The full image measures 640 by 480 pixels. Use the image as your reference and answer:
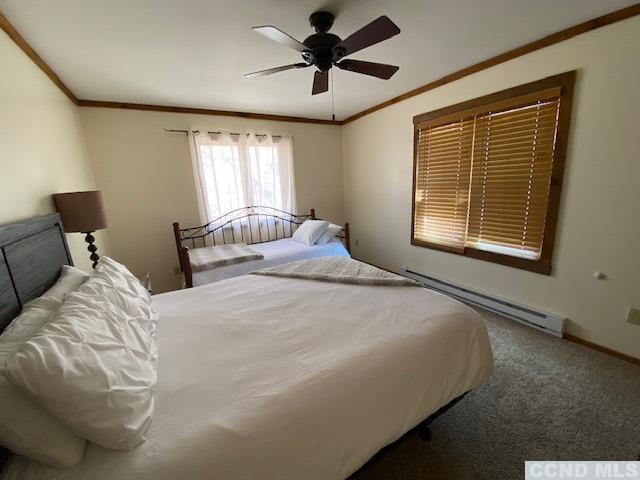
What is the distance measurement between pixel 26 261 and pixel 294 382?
1.44 m

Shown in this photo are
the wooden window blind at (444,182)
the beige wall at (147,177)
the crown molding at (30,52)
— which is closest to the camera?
the crown molding at (30,52)

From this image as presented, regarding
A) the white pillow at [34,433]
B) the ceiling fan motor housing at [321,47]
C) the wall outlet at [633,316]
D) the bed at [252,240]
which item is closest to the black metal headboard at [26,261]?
the white pillow at [34,433]

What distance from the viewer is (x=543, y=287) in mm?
2285

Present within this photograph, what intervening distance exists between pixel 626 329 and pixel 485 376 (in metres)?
1.46

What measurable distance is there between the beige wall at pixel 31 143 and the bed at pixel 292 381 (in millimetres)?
419

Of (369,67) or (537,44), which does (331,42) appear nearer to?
(369,67)

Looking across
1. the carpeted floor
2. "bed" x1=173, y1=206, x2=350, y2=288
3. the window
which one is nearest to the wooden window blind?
the window

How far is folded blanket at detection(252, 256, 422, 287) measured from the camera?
6.03ft

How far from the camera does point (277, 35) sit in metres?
1.43

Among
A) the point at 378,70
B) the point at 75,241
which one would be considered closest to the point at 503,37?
the point at 378,70

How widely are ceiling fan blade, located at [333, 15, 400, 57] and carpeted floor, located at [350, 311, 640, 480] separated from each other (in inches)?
79.4

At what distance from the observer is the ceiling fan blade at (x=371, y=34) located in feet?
4.34

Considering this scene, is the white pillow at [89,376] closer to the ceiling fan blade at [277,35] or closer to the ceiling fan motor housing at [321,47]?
the ceiling fan blade at [277,35]

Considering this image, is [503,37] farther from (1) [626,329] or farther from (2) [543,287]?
(1) [626,329]
